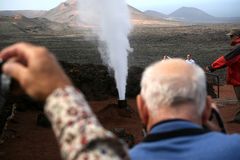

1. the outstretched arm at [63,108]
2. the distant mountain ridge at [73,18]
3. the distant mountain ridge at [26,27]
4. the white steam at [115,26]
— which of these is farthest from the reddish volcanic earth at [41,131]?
the distant mountain ridge at [73,18]

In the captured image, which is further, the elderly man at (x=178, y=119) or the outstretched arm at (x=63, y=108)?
the elderly man at (x=178, y=119)

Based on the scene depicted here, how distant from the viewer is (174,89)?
1640 millimetres

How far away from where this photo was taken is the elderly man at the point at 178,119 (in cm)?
165

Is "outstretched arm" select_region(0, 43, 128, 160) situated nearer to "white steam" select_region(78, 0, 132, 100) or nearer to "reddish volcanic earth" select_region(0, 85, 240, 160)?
"reddish volcanic earth" select_region(0, 85, 240, 160)

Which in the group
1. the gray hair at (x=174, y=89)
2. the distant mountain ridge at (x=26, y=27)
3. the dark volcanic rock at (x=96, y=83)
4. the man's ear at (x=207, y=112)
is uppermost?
the gray hair at (x=174, y=89)

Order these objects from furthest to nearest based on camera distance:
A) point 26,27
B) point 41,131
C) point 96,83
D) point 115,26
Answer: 1. point 26,27
2. point 115,26
3. point 96,83
4. point 41,131

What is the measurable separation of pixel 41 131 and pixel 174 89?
24.0ft

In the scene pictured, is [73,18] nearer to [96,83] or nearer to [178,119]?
[96,83]

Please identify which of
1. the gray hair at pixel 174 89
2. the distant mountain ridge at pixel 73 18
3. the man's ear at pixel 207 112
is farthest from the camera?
the distant mountain ridge at pixel 73 18

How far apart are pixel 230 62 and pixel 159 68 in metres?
6.14

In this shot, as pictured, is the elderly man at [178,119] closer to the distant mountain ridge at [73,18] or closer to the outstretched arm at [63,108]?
the outstretched arm at [63,108]

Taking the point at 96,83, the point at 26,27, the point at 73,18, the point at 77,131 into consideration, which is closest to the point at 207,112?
the point at 77,131

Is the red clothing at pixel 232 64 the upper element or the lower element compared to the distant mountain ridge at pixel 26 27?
upper

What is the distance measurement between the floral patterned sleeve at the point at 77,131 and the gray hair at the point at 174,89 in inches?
19.1
